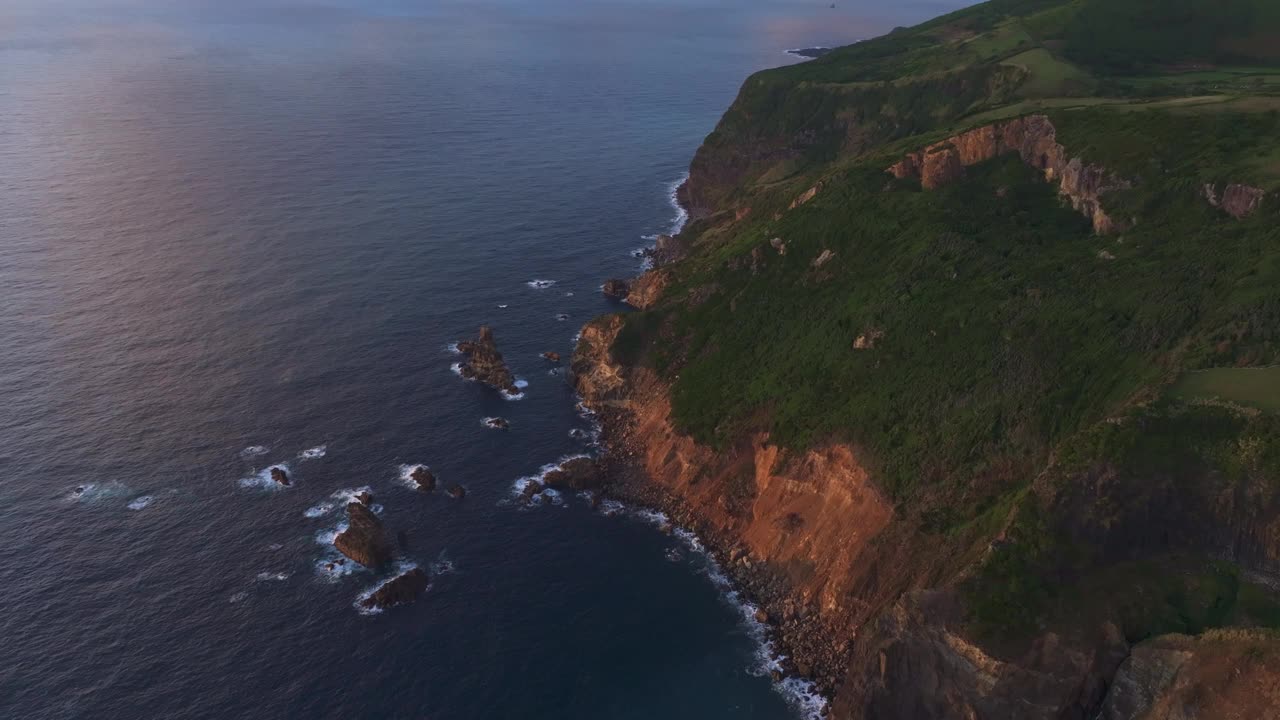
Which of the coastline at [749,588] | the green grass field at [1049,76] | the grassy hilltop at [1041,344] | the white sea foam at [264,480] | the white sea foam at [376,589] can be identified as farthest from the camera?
the green grass field at [1049,76]

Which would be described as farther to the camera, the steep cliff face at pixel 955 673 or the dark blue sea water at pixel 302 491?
the dark blue sea water at pixel 302 491

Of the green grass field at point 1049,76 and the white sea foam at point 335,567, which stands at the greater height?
the green grass field at point 1049,76

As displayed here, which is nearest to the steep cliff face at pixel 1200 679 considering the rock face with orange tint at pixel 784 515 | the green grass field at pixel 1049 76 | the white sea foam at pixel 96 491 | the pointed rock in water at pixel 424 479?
the rock face with orange tint at pixel 784 515

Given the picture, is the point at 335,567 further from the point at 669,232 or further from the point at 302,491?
the point at 669,232

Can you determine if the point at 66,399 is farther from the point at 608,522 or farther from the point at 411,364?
the point at 608,522

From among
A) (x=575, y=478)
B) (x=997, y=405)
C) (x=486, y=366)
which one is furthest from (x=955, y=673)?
(x=486, y=366)

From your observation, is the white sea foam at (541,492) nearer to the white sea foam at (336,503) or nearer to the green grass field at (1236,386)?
the white sea foam at (336,503)

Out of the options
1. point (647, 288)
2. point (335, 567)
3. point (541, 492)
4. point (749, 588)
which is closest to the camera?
point (749, 588)
